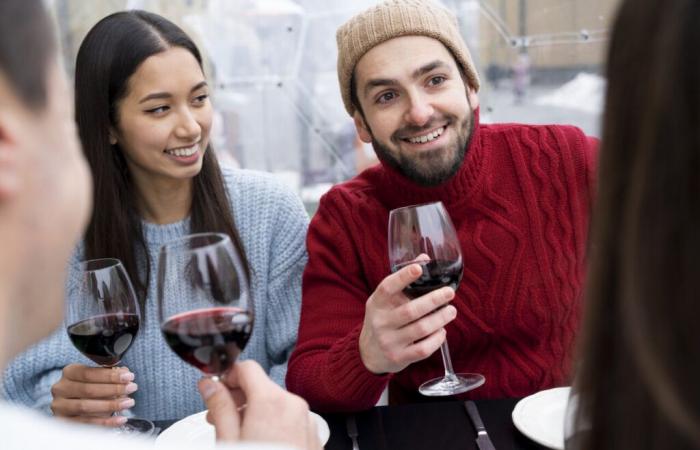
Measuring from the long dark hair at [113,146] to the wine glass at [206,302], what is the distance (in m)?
0.93

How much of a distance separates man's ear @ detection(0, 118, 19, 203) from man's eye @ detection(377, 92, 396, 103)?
56.5 inches

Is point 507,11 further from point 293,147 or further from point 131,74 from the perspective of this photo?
point 131,74

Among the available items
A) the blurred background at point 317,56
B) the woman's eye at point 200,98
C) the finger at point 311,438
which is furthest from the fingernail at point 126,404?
the blurred background at point 317,56

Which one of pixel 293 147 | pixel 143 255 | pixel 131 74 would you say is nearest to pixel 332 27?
pixel 293 147

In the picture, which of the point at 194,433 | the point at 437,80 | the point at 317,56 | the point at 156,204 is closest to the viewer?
the point at 194,433

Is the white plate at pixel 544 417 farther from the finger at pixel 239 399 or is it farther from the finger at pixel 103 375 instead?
the finger at pixel 103 375

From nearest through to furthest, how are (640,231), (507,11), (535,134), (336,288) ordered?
(640,231)
(336,288)
(535,134)
(507,11)

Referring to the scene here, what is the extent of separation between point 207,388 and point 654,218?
2.10ft

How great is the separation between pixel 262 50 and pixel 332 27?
31 cm

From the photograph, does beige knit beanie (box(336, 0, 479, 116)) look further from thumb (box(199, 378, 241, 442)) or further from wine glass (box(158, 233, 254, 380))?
thumb (box(199, 378, 241, 442))

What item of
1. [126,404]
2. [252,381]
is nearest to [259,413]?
[252,381]

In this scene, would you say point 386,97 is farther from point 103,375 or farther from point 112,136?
point 103,375

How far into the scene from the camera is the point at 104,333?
1387 millimetres

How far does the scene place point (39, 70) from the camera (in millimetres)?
716
